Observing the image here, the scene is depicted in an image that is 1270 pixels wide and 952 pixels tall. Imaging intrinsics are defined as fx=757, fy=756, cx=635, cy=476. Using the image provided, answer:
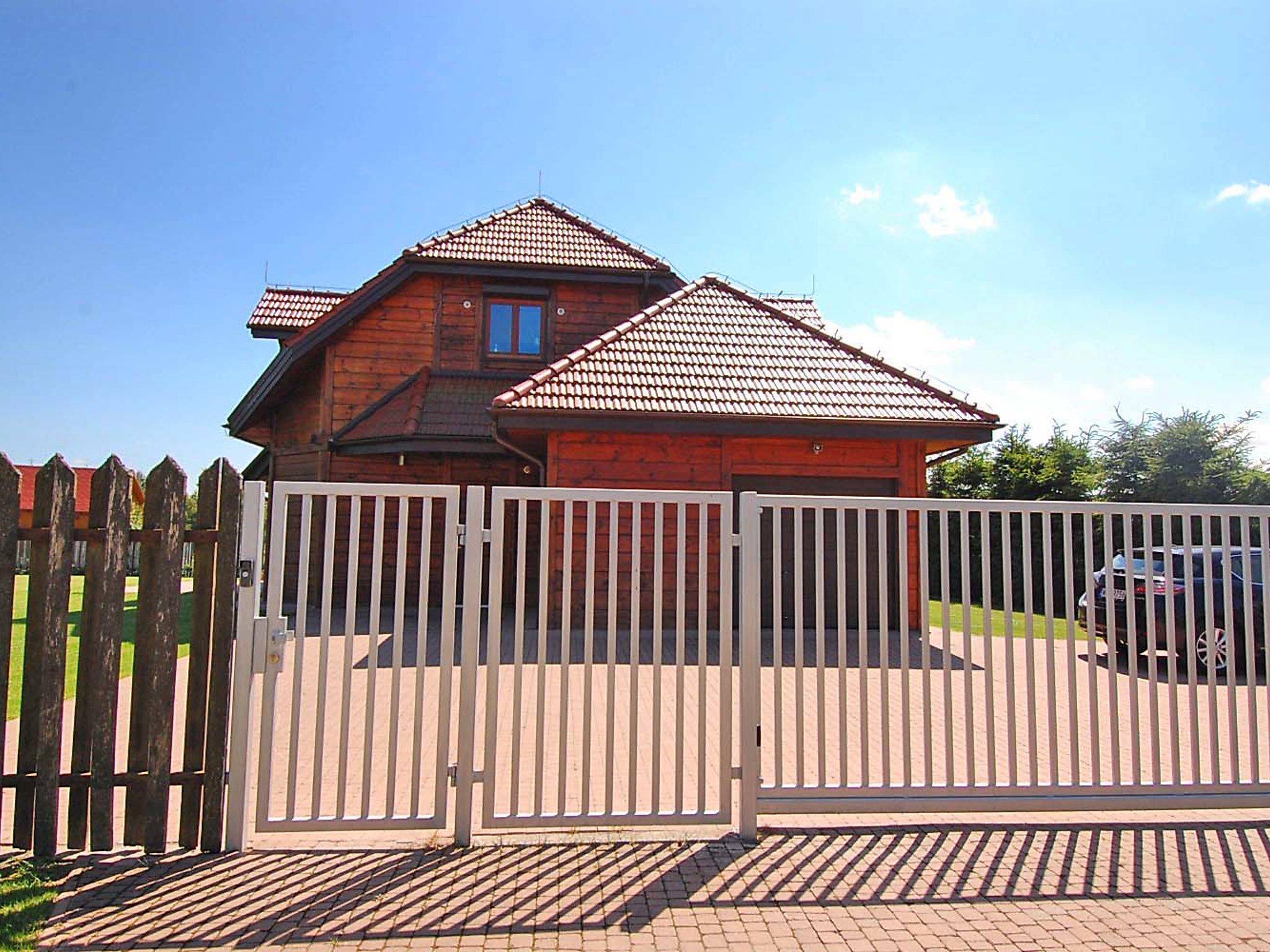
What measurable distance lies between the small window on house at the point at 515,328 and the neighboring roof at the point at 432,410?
673 mm

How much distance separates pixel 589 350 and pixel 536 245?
196 inches

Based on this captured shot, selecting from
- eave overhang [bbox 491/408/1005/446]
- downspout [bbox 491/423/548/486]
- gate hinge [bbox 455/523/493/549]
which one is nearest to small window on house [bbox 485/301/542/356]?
downspout [bbox 491/423/548/486]

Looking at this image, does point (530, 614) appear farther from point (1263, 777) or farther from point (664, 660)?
point (1263, 777)

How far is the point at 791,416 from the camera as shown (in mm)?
10305

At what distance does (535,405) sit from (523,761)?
18.8ft

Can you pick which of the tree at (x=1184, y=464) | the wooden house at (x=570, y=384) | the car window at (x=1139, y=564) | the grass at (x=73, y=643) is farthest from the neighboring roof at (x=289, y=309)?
the tree at (x=1184, y=464)

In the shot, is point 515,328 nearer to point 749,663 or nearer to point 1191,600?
point 749,663

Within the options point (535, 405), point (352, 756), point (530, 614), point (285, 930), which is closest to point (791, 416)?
point (535, 405)

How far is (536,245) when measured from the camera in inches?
601

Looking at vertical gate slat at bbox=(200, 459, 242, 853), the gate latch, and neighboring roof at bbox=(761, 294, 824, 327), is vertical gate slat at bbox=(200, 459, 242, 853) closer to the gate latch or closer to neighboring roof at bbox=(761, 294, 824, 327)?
the gate latch

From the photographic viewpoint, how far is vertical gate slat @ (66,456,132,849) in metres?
3.60

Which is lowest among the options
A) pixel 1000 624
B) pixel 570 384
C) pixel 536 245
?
pixel 1000 624

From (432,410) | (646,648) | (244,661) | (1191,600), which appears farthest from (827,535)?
(244,661)

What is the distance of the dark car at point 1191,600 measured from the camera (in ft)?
13.9
